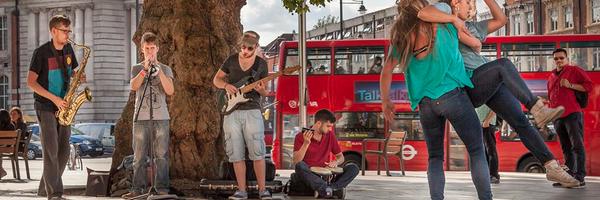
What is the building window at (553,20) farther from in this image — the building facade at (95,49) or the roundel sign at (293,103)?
the roundel sign at (293,103)

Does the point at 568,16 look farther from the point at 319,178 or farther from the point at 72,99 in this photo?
the point at 72,99

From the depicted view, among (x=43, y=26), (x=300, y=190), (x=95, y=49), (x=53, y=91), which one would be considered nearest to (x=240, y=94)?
(x=53, y=91)

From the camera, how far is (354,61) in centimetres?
2630

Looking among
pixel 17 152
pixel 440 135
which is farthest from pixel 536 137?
pixel 17 152

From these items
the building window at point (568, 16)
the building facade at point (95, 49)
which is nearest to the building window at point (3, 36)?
the building facade at point (95, 49)

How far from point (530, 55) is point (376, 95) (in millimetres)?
3660

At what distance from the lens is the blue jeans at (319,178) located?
1120 cm

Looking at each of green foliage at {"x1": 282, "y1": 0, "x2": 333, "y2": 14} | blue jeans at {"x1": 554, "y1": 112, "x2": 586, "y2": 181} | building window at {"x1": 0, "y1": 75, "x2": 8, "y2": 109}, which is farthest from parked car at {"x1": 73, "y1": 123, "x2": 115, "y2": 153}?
blue jeans at {"x1": 554, "y1": 112, "x2": 586, "y2": 181}

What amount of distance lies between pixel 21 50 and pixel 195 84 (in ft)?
228

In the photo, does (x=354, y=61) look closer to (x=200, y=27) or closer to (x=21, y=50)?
(x=200, y=27)

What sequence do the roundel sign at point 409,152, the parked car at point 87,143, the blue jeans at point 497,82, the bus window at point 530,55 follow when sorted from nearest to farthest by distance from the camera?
the blue jeans at point 497,82 → the bus window at point 530,55 → the roundel sign at point 409,152 → the parked car at point 87,143

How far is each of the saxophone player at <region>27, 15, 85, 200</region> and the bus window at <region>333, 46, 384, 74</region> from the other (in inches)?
637

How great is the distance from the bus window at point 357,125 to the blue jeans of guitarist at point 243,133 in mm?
16505

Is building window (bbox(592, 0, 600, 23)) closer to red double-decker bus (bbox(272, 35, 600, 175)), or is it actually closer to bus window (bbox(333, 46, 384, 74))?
red double-decker bus (bbox(272, 35, 600, 175))
